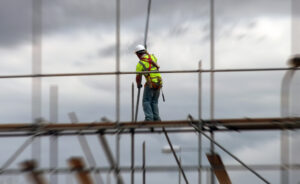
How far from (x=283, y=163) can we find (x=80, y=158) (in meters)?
3.43

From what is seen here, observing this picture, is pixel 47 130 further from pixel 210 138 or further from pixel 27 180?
pixel 210 138

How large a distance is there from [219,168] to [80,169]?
2.78 meters

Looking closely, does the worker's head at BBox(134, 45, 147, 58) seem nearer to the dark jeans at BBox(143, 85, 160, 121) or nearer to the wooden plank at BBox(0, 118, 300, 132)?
the dark jeans at BBox(143, 85, 160, 121)

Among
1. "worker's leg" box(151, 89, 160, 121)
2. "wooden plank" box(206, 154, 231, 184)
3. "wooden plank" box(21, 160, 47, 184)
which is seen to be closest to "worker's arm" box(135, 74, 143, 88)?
"worker's leg" box(151, 89, 160, 121)

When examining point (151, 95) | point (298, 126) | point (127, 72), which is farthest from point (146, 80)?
point (298, 126)

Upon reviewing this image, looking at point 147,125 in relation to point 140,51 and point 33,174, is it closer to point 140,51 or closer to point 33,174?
point 140,51

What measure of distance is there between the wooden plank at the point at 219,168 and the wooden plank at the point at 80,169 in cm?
253

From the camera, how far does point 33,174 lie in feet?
26.2

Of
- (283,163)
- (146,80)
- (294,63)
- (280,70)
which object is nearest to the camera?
(283,163)

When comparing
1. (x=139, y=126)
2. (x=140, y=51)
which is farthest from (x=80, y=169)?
(x=140, y=51)

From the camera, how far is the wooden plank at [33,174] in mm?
7859

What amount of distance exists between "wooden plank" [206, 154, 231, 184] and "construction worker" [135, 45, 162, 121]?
1.74 meters

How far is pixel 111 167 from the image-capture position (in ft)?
27.8

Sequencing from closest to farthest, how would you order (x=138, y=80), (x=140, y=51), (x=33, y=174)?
(x=33, y=174) < (x=140, y=51) < (x=138, y=80)
